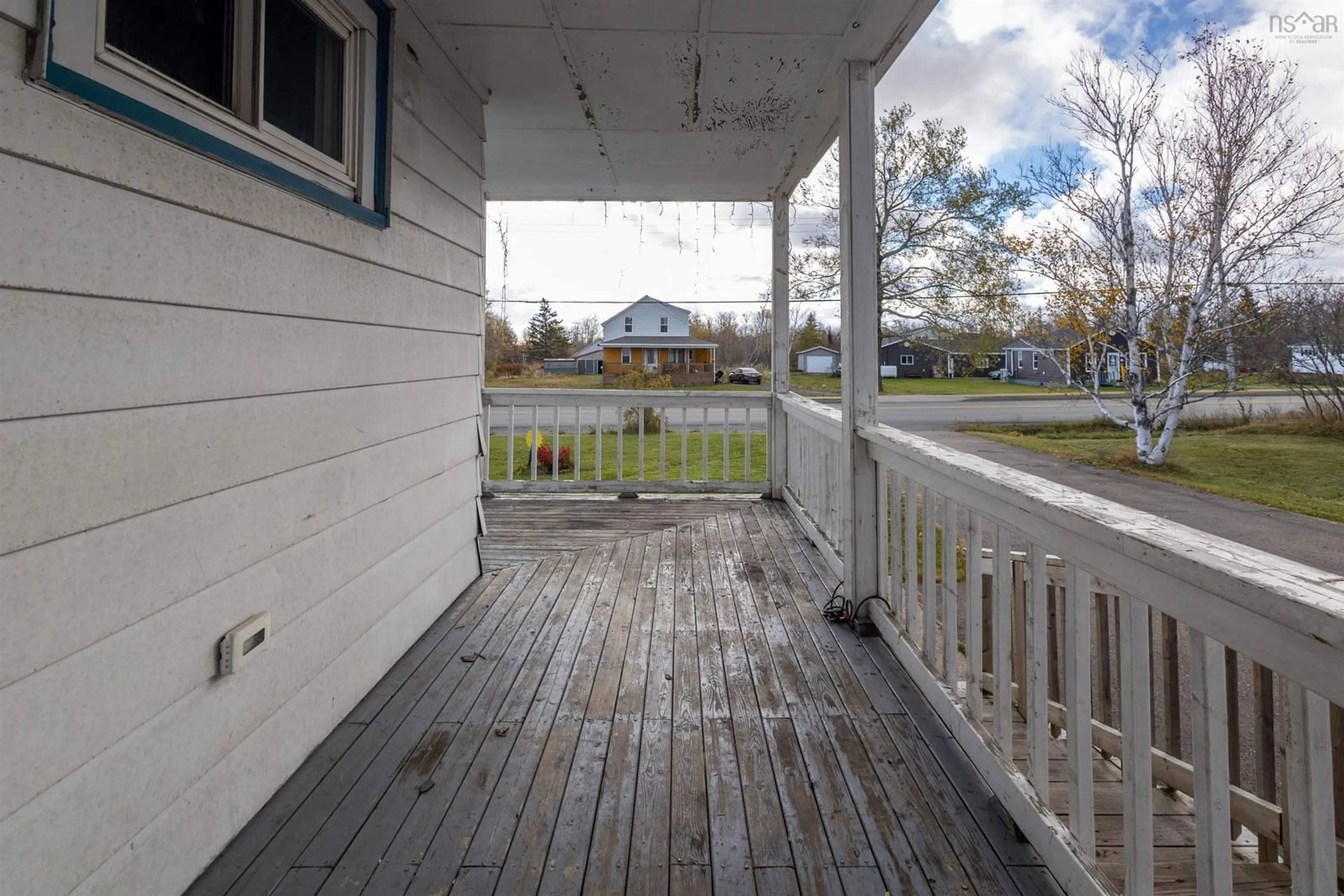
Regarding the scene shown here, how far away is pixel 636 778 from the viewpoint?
1727 mm

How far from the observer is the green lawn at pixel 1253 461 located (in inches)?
22.5

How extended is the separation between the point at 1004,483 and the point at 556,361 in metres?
3.80

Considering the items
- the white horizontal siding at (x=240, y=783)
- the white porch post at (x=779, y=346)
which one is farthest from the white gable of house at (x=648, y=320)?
the white horizontal siding at (x=240, y=783)

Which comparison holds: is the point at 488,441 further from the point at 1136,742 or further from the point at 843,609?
the point at 1136,742

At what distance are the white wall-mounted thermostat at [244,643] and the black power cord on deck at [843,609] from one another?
2.03 m

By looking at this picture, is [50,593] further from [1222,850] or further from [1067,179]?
[1222,850]

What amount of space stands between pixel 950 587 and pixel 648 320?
3.13m

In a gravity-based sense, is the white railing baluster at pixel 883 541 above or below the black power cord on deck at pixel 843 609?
above

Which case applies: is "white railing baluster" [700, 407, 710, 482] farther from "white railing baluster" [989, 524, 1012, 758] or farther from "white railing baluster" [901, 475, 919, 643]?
"white railing baluster" [989, 524, 1012, 758]

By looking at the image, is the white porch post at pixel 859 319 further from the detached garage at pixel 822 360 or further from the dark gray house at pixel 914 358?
the dark gray house at pixel 914 358

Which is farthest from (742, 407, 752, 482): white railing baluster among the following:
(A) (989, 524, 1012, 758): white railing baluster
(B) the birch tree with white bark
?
(B) the birch tree with white bark

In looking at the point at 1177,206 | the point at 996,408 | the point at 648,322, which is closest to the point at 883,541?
the point at 996,408

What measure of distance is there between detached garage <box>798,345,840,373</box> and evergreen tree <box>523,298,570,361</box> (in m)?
2.20

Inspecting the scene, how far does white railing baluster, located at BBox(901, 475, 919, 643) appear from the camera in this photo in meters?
2.21
